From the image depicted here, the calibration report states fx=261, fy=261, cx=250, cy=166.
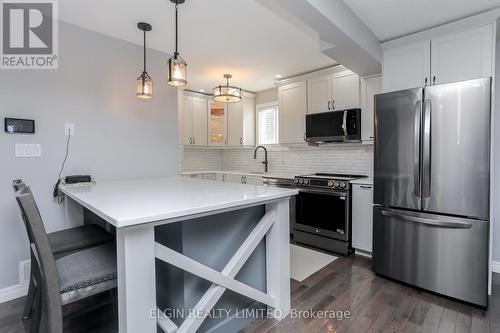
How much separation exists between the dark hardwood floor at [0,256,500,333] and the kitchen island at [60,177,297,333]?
0.81 ft

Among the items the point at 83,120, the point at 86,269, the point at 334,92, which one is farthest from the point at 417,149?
the point at 83,120

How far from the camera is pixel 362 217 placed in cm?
305

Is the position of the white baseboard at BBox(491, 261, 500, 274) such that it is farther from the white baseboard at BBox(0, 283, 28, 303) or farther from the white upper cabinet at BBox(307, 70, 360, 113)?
the white baseboard at BBox(0, 283, 28, 303)

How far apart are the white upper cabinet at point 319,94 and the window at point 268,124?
45.4 inches

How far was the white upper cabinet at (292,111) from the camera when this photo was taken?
4.05 metres

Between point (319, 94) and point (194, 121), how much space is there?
2345 mm

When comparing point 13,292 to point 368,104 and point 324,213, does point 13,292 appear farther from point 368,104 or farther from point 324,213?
point 368,104

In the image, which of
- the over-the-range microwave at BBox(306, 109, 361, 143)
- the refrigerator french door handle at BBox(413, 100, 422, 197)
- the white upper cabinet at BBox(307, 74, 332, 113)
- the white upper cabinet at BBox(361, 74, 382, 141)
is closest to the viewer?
the refrigerator french door handle at BBox(413, 100, 422, 197)

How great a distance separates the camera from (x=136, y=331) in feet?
3.81

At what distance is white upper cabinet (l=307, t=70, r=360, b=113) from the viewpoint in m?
3.48

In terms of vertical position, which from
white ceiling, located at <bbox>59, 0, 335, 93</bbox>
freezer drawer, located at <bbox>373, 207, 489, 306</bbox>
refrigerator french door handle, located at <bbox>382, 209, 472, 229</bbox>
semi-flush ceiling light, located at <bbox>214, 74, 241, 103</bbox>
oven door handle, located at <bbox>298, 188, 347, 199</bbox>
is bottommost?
freezer drawer, located at <bbox>373, 207, 489, 306</bbox>

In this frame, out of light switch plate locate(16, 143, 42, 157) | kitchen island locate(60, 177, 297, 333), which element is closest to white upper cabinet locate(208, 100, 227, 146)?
light switch plate locate(16, 143, 42, 157)

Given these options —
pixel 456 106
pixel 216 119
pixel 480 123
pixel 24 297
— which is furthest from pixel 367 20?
pixel 24 297

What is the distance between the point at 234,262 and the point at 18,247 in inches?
77.6
